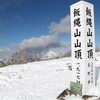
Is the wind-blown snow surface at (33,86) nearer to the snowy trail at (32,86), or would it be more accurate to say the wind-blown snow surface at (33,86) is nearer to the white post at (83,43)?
the snowy trail at (32,86)

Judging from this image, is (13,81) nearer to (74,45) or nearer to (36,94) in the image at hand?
(36,94)

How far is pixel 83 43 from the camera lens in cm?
1066

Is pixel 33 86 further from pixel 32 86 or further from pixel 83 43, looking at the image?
pixel 83 43

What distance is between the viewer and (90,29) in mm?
11062

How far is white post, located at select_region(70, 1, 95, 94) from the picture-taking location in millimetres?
10695

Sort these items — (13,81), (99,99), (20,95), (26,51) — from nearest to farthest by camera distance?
1. (99,99)
2. (20,95)
3. (13,81)
4. (26,51)

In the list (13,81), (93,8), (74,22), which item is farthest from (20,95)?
(93,8)

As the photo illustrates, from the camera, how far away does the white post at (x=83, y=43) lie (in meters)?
10.7

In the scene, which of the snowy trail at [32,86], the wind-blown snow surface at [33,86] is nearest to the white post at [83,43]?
the wind-blown snow surface at [33,86]

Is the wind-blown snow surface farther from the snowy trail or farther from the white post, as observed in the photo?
the white post

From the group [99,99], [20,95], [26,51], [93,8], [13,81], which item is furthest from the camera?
[26,51]

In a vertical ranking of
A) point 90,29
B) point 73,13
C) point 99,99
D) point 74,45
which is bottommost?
point 99,99

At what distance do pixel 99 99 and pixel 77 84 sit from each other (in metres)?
1.48

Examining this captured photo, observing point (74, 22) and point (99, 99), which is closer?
point (99, 99)
